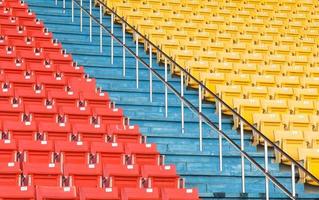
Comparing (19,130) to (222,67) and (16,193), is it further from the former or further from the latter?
(222,67)

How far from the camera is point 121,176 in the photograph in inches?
297

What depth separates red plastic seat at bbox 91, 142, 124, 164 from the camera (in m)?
8.08

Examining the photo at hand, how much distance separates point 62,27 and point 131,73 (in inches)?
88.1

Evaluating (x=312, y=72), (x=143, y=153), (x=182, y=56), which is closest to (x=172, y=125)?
(x=143, y=153)

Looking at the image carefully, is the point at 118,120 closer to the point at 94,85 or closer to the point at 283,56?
the point at 94,85

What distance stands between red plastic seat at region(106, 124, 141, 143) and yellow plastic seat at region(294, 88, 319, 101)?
3.08 m

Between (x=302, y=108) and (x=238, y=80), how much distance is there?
1339mm

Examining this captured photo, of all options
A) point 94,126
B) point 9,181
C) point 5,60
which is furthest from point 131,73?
point 9,181

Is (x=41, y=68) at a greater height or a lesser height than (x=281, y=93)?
greater

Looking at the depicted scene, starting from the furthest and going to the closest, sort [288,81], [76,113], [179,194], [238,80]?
[288,81] → [238,80] → [76,113] → [179,194]

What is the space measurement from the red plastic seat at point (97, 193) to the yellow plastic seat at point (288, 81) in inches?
206

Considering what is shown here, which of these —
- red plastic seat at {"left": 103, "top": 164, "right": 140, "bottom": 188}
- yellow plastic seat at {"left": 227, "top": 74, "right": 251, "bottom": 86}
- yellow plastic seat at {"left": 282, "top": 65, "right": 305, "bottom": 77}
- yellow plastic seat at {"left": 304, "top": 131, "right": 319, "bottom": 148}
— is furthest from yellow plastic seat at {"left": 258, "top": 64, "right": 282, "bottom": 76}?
red plastic seat at {"left": 103, "top": 164, "right": 140, "bottom": 188}

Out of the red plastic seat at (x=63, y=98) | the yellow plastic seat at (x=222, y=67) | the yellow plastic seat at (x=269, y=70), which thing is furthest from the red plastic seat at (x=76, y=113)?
the yellow plastic seat at (x=269, y=70)

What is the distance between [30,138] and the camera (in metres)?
8.35
